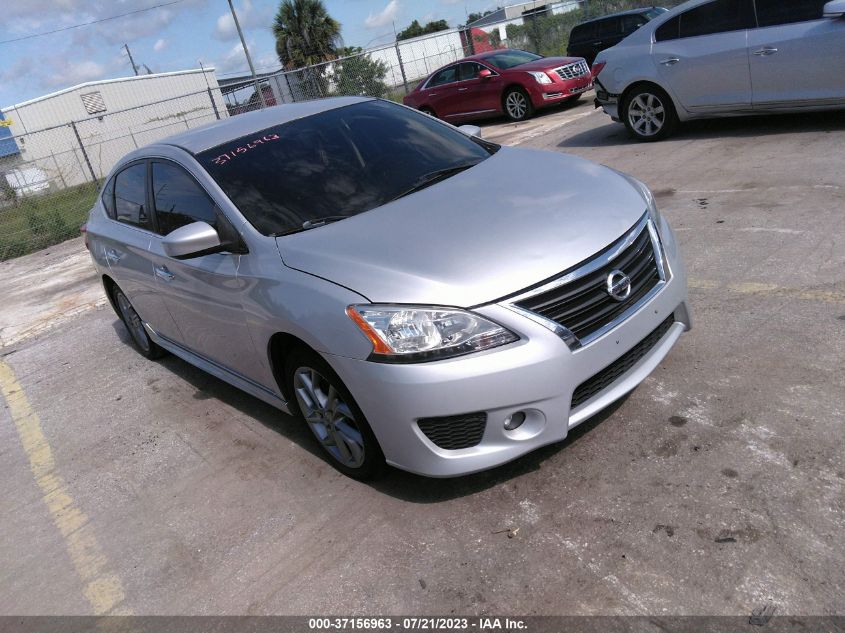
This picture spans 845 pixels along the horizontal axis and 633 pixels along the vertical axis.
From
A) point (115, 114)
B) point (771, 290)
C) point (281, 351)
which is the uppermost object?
point (115, 114)

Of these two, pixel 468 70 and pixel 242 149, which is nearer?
pixel 242 149

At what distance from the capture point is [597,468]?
314cm

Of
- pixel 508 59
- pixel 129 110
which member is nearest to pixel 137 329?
pixel 508 59

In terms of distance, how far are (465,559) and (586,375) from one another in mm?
881

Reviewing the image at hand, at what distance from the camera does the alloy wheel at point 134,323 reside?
5699 millimetres

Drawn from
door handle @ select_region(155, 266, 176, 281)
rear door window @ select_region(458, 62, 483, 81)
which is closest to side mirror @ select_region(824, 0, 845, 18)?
door handle @ select_region(155, 266, 176, 281)

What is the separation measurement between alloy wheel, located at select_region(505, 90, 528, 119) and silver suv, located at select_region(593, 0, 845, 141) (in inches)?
177

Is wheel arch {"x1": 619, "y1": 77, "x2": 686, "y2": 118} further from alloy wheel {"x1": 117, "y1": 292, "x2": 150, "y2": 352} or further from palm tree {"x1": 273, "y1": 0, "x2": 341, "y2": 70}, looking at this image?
palm tree {"x1": 273, "y1": 0, "x2": 341, "y2": 70}

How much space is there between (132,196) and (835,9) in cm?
687

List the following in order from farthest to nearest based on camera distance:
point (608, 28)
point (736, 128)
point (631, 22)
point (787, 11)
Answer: point (608, 28)
point (631, 22)
point (736, 128)
point (787, 11)

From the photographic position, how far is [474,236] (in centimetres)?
308

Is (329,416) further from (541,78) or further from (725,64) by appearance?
A: (541,78)

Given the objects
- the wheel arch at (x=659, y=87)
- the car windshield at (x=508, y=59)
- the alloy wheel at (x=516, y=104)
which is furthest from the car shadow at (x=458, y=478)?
the car windshield at (x=508, y=59)

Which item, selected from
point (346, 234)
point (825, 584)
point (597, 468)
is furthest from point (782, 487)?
point (346, 234)
